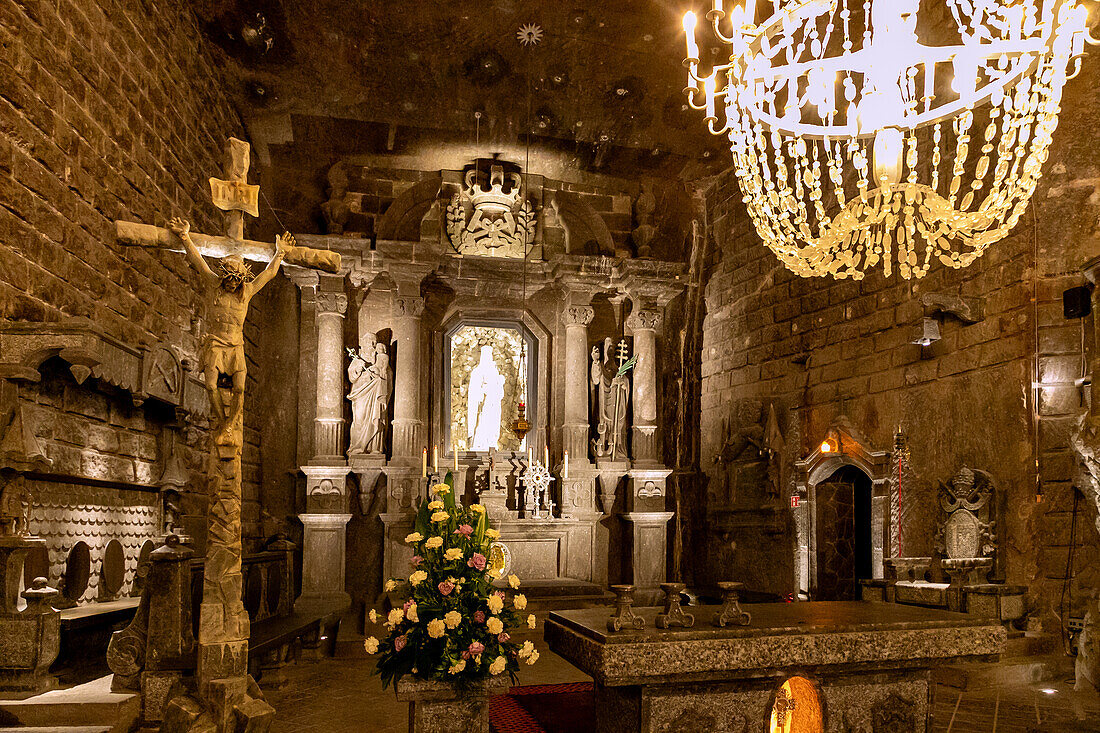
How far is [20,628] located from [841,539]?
7.44 meters

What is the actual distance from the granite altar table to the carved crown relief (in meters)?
6.69

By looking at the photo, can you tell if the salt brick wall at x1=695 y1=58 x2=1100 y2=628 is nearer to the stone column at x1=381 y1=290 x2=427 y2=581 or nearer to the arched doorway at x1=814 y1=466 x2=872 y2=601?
the arched doorway at x1=814 y1=466 x2=872 y2=601

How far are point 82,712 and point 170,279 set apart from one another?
379 cm

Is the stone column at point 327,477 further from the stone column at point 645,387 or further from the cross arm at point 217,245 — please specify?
the cross arm at point 217,245

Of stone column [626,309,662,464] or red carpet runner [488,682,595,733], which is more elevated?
stone column [626,309,662,464]

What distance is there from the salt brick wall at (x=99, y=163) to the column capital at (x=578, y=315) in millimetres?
4342

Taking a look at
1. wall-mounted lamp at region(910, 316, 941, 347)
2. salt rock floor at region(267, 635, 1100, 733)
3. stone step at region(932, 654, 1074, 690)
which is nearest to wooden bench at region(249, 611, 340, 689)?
salt rock floor at region(267, 635, 1100, 733)

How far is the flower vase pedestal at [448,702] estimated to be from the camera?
3.87 meters

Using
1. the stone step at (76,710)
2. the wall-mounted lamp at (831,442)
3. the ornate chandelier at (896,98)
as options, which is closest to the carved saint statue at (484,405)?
the wall-mounted lamp at (831,442)

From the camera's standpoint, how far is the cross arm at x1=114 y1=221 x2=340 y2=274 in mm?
4324

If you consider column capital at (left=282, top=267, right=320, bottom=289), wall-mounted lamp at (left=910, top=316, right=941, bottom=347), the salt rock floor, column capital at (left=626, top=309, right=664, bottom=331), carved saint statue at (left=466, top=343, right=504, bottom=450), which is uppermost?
column capital at (left=282, top=267, right=320, bottom=289)

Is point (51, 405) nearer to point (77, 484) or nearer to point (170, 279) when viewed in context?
point (77, 484)

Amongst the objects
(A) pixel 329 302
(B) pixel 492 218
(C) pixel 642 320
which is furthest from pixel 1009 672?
(A) pixel 329 302

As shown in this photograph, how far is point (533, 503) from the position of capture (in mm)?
9336
